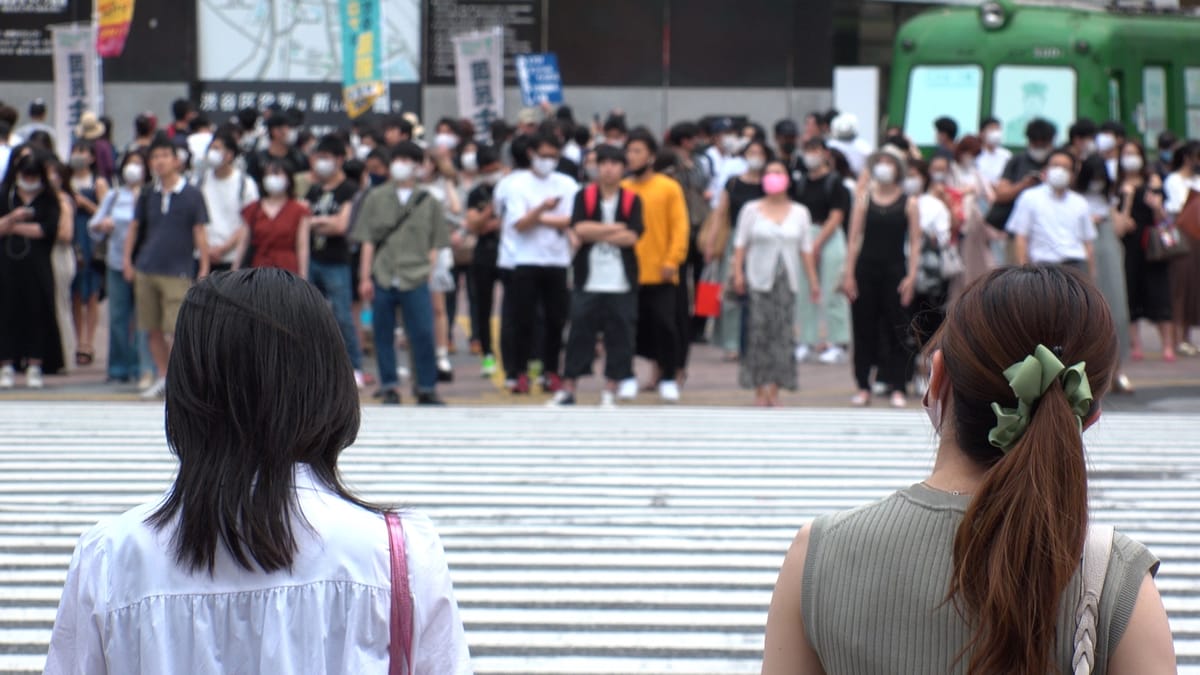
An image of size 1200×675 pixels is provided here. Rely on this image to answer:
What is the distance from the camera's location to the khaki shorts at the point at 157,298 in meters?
11.4

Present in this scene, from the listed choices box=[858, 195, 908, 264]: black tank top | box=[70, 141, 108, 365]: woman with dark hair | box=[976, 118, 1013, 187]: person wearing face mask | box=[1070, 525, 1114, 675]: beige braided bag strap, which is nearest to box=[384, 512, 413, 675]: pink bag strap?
box=[1070, 525, 1114, 675]: beige braided bag strap

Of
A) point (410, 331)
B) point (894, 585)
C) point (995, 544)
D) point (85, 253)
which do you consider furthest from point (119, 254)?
point (995, 544)

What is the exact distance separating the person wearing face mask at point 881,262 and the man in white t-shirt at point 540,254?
2085 mm

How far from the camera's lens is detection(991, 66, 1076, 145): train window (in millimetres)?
19156

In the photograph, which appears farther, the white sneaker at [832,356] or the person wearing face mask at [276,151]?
the white sneaker at [832,356]

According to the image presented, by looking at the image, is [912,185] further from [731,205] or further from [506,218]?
[506,218]

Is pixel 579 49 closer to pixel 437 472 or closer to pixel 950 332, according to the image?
pixel 437 472

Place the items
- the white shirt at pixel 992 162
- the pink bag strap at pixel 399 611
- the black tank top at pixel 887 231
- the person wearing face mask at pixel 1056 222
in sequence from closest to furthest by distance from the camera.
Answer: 1. the pink bag strap at pixel 399 611
2. the black tank top at pixel 887 231
3. the person wearing face mask at pixel 1056 222
4. the white shirt at pixel 992 162

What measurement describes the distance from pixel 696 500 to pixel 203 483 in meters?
4.77

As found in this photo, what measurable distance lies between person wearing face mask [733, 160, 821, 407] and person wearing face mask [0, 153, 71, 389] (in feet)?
16.9

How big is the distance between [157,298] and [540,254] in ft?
8.86

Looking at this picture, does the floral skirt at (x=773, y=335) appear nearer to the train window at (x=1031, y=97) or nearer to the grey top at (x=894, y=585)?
the grey top at (x=894, y=585)

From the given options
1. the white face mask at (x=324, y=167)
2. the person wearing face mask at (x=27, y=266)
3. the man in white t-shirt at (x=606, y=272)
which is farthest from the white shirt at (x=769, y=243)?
the person wearing face mask at (x=27, y=266)

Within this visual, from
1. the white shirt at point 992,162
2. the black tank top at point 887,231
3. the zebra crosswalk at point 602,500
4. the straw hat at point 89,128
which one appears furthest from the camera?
the white shirt at point 992,162
